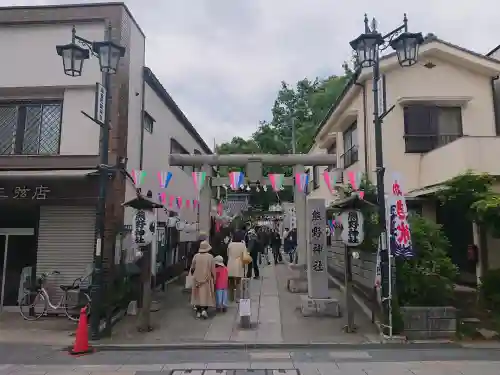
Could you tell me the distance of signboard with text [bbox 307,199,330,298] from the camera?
12195 millimetres

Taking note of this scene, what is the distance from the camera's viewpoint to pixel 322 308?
11.9 m

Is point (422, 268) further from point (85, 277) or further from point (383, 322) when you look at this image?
point (85, 277)

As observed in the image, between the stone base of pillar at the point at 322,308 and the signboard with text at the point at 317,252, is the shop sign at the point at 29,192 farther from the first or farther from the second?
the stone base of pillar at the point at 322,308

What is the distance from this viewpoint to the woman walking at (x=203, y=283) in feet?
38.6

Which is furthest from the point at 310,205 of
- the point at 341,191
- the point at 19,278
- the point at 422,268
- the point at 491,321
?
the point at 19,278

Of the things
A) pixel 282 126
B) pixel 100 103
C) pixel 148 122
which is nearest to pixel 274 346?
pixel 100 103

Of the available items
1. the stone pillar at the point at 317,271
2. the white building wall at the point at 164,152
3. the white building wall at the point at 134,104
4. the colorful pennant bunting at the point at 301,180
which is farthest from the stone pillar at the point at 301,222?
the white building wall at the point at 134,104

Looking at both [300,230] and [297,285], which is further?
[300,230]

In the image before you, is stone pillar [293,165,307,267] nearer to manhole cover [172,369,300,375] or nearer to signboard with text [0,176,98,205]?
signboard with text [0,176,98,205]

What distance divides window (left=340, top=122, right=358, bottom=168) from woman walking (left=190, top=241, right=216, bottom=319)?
8856 millimetres

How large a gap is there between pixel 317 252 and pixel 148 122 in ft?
27.6

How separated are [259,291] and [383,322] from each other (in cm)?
597

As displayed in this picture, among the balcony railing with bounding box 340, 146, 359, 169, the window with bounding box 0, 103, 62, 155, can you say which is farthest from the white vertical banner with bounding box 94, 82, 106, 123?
the balcony railing with bounding box 340, 146, 359, 169

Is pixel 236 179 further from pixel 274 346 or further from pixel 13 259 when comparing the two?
pixel 13 259
